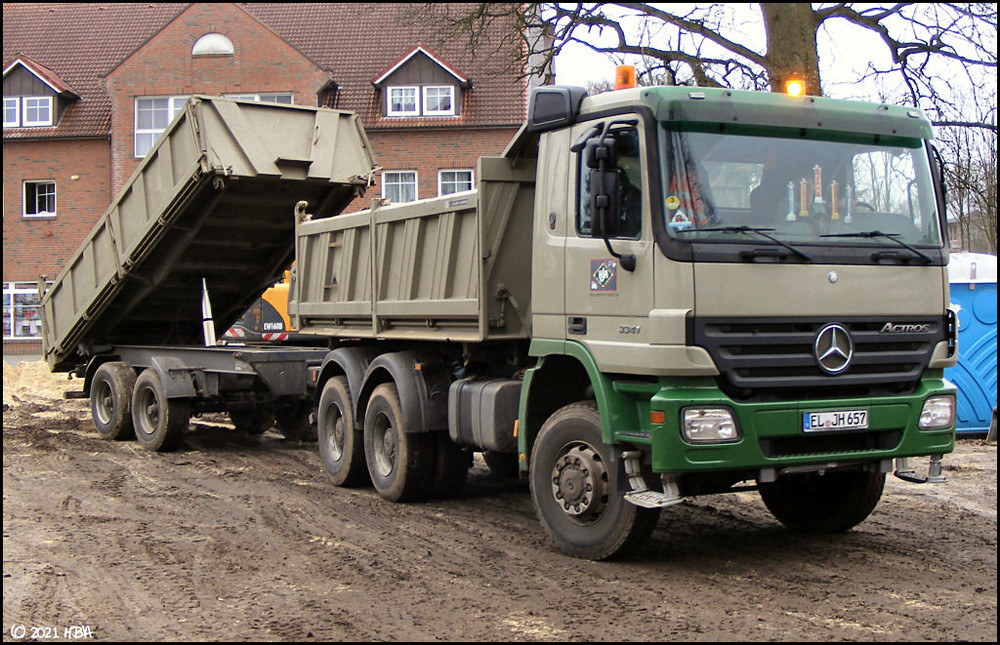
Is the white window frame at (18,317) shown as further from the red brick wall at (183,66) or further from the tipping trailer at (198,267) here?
the tipping trailer at (198,267)

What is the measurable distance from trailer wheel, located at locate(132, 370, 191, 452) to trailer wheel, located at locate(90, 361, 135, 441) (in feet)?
0.55

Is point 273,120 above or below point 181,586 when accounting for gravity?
above

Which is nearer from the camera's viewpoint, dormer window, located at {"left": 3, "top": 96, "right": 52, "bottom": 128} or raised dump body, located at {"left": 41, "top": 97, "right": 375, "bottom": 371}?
raised dump body, located at {"left": 41, "top": 97, "right": 375, "bottom": 371}

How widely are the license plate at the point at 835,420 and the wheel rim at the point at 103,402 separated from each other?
9.88 m

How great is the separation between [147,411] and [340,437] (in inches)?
151

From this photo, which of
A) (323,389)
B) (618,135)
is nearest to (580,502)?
(618,135)

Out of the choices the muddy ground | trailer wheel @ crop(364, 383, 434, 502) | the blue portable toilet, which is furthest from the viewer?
the blue portable toilet

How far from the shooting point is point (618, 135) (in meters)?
6.55

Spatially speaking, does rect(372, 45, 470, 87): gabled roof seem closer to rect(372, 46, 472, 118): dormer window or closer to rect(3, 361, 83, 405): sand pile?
rect(372, 46, 472, 118): dormer window

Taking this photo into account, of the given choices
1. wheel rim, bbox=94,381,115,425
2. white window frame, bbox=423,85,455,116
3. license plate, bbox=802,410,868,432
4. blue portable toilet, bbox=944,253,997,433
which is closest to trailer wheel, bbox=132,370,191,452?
wheel rim, bbox=94,381,115,425

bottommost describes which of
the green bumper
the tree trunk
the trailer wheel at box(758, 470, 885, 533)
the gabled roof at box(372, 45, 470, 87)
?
the trailer wheel at box(758, 470, 885, 533)

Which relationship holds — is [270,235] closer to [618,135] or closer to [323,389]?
[323,389]

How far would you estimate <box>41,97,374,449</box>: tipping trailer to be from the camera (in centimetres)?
1146

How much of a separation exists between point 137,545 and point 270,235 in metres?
5.80
